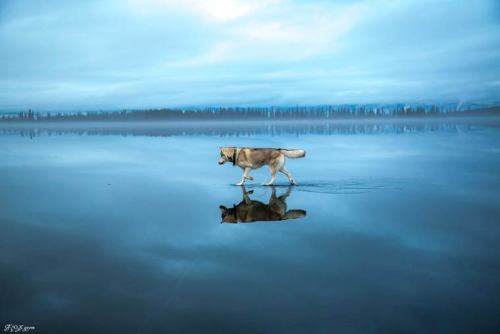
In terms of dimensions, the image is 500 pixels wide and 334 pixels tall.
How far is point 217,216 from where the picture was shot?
44.5 feet

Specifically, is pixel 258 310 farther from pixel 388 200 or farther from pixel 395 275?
pixel 388 200

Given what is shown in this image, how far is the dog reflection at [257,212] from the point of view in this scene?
13086mm

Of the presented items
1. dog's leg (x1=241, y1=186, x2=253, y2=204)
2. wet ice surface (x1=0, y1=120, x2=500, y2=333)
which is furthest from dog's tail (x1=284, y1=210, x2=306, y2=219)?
dog's leg (x1=241, y1=186, x2=253, y2=204)

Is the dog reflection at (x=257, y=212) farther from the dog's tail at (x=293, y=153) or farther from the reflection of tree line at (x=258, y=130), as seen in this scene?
the reflection of tree line at (x=258, y=130)

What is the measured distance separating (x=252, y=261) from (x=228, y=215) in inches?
171

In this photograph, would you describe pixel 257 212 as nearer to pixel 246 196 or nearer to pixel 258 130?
pixel 246 196

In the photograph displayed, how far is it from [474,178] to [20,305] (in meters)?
18.3

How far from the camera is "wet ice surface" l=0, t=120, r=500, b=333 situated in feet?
22.5

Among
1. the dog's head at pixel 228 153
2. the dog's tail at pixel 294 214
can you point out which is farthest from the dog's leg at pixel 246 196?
the dog's tail at pixel 294 214

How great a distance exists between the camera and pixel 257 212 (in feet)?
45.5

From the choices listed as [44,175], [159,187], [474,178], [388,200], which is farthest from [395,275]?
[44,175]

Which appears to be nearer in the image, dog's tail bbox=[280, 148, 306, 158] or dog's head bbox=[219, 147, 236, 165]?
dog's tail bbox=[280, 148, 306, 158]
